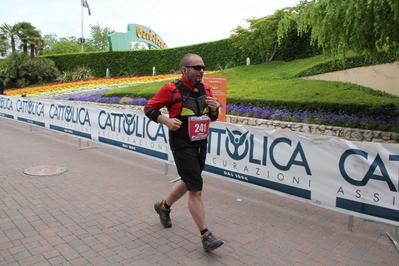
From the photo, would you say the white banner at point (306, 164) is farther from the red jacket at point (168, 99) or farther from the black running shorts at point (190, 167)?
the red jacket at point (168, 99)

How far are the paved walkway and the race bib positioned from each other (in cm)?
125

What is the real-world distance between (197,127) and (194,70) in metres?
0.62

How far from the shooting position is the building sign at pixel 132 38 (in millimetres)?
35812

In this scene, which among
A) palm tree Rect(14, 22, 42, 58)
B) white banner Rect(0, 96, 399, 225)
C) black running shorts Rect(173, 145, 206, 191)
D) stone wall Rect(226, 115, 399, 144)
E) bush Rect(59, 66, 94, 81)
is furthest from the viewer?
palm tree Rect(14, 22, 42, 58)

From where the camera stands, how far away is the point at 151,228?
13.4 feet

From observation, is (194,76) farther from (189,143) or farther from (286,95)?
(286,95)

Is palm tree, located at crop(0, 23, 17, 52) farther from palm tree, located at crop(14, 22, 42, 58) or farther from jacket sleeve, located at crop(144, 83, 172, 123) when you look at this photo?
jacket sleeve, located at crop(144, 83, 172, 123)

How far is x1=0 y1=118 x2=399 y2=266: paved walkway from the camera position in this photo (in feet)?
11.1

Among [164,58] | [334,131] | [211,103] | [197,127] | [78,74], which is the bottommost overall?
[334,131]

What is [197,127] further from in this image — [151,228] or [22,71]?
[22,71]

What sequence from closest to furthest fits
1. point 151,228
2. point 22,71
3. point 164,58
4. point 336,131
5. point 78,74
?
point 151,228, point 336,131, point 164,58, point 22,71, point 78,74

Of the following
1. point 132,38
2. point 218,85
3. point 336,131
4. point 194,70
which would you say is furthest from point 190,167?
point 132,38

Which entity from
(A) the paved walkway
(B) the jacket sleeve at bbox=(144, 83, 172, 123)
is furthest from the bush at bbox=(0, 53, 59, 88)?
(B) the jacket sleeve at bbox=(144, 83, 172, 123)

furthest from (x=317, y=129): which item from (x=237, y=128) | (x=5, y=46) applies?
(x=5, y=46)
